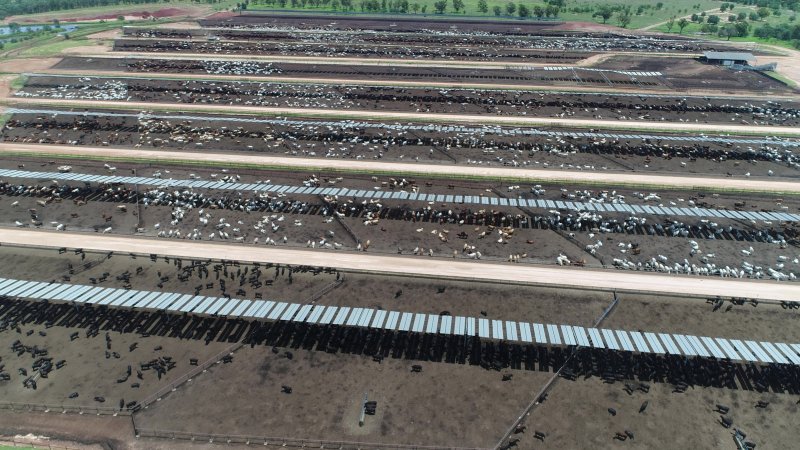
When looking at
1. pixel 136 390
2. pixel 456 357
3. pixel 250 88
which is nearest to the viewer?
pixel 136 390

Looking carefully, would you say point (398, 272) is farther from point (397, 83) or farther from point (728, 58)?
point (728, 58)

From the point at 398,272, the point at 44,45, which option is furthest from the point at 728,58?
the point at 44,45

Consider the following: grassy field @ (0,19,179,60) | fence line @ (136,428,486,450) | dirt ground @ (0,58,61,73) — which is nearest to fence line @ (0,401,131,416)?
fence line @ (136,428,486,450)

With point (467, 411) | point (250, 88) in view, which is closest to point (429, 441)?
point (467, 411)

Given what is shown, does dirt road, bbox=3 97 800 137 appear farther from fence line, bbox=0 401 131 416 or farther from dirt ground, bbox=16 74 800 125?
fence line, bbox=0 401 131 416

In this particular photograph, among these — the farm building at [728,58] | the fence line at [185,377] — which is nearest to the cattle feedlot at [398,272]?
the fence line at [185,377]

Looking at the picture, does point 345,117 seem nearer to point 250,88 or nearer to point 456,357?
point 250,88

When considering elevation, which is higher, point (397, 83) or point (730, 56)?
point (730, 56)
